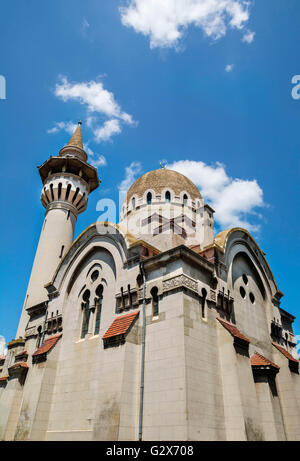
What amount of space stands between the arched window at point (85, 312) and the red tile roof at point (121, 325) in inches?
136

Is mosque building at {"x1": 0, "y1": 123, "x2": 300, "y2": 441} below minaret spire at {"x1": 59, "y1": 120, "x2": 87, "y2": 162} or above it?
below

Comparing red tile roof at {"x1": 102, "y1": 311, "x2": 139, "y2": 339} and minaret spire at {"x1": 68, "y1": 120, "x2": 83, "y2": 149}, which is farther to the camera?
minaret spire at {"x1": 68, "y1": 120, "x2": 83, "y2": 149}

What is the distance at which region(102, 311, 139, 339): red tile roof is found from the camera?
15.4 meters

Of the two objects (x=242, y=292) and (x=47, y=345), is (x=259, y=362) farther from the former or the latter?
(x=47, y=345)

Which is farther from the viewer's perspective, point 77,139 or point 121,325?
point 77,139

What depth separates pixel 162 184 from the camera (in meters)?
31.0

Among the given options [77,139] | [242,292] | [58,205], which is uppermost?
[77,139]

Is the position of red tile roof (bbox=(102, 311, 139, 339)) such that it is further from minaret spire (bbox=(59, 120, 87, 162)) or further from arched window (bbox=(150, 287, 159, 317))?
minaret spire (bbox=(59, 120, 87, 162))

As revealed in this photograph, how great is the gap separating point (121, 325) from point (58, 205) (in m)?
17.8

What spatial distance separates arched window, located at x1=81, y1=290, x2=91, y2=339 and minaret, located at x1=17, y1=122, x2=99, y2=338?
6.58 meters

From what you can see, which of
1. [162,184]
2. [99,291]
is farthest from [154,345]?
[162,184]

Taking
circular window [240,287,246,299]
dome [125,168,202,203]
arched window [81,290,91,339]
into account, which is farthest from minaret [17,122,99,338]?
circular window [240,287,246,299]

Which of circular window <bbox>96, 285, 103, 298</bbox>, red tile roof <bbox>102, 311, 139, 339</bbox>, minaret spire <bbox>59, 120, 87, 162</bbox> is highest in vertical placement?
minaret spire <bbox>59, 120, 87, 162</bbox>
